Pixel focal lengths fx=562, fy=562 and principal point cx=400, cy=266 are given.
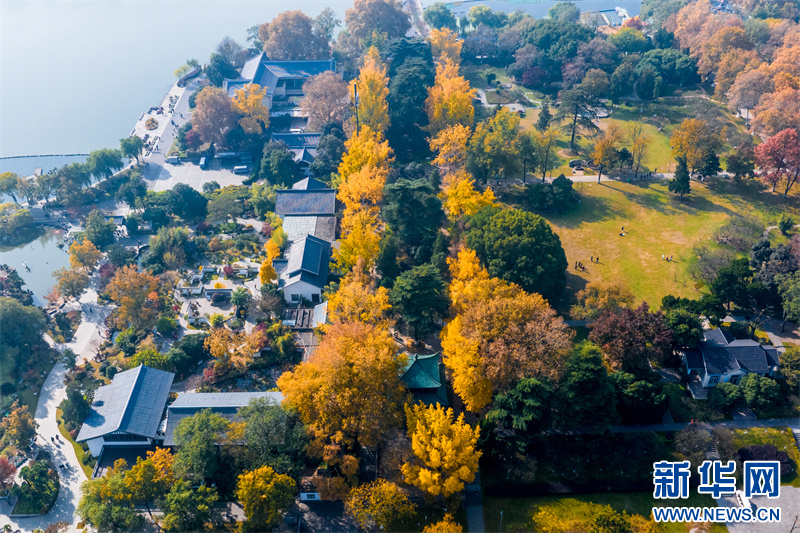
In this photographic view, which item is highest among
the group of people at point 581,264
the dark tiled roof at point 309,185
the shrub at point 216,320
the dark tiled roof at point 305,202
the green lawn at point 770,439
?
the dark tiled roof at point 309,185

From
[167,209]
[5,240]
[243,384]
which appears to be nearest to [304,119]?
[167,209]

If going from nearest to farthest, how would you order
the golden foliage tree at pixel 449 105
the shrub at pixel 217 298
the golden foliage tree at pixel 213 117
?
the shrub at pixel 217 298 → the golden foliage tree at pixel 449 105 → the golden foliage tree at pixel 213 117

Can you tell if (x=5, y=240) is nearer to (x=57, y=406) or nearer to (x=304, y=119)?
(x=57, y=406)

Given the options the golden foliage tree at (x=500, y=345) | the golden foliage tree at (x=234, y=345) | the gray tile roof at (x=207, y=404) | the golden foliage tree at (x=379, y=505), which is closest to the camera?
the golden foliage tree at (x=379, y=505)

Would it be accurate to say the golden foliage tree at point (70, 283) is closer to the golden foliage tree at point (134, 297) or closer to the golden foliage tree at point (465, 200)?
the golden foliage tree at point (134, 297)

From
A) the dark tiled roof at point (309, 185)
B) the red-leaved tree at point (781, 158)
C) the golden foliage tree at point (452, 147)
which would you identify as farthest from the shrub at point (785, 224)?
the dark tiled roof at point (309, 185)

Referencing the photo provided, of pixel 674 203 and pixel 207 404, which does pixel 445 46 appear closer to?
pixel 674 203

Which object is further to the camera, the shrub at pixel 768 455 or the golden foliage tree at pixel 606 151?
the golden foliage tree at pixel 606 151

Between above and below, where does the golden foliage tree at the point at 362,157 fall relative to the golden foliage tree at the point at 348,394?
above
